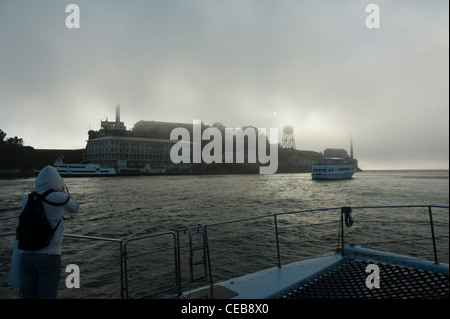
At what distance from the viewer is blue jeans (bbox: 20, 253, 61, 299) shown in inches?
116

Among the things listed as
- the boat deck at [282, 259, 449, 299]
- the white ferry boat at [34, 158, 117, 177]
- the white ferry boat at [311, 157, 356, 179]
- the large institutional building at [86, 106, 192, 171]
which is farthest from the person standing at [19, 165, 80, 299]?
the large institutional building at [86, 106, 192, 171]

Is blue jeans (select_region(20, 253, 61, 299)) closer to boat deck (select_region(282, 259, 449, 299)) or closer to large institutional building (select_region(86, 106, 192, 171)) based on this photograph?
boat deck (select_region(282, 259, 449, 299))

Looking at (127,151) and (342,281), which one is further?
(127,151)

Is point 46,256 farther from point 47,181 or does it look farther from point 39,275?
point 47,181

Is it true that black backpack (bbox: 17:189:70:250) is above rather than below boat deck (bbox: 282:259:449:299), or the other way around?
above

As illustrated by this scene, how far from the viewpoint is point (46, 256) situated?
296 centimetres

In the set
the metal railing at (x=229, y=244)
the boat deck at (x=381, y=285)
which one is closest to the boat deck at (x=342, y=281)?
the boat deck at (x=381, y=285)

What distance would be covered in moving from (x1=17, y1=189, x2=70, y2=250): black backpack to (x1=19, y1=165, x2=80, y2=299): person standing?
61 mm

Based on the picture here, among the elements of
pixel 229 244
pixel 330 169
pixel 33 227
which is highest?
pixel 33 227

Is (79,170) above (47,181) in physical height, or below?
below

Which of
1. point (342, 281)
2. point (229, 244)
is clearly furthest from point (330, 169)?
point (342, 281)

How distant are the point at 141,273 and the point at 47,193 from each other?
6.57 meters

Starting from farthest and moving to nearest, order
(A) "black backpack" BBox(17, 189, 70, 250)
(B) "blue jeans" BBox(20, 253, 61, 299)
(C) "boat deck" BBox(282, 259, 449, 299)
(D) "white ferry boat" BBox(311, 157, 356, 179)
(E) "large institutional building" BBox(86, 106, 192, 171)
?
(E) "large institutional building" BBox(86, 106, 192, 171) → (D) "white ferry boat" BBox(311, 157, 356, 179) → (C) "boat deck" BBox(282, 259, 449, 299) → (B) "blue jeans" BBox(20, 253, 61, 299) → (A) "black backpack" BBox(17, 189, 70, 250)

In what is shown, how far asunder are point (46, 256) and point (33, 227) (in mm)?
360
